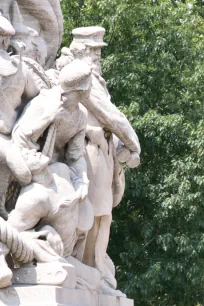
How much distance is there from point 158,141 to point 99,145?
20.3 ft

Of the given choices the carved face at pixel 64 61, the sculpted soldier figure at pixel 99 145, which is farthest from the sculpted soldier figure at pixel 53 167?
the carved face at pixel 64 61

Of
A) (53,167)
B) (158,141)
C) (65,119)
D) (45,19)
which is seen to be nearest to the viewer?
(53,167)

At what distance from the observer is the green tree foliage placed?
20.3 m

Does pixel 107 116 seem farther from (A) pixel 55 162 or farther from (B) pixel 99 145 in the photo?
(A) pixel 55 162

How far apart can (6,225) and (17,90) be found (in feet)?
4.53

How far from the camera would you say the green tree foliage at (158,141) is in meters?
20.3

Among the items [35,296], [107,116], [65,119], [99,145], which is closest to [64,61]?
[107,116]

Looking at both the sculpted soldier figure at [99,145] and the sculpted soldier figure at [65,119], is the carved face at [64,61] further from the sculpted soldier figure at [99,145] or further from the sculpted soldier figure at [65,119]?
the sculpted soldier figure at [65,119]

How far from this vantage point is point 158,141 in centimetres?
2072

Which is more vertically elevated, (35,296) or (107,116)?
(107,116)

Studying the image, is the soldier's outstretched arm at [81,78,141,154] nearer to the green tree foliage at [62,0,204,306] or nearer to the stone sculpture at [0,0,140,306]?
the stone sculpture at [0,0,140,306]

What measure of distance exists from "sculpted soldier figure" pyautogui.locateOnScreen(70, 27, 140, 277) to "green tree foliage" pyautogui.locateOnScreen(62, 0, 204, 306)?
17.5 feet

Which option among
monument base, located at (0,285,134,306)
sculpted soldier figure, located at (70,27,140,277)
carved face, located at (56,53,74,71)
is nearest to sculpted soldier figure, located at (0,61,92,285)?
monument base, located at (0,285,134,306)

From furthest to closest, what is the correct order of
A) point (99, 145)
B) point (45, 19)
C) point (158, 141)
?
point (158, 141), point (45, 19), point (99, 145)
